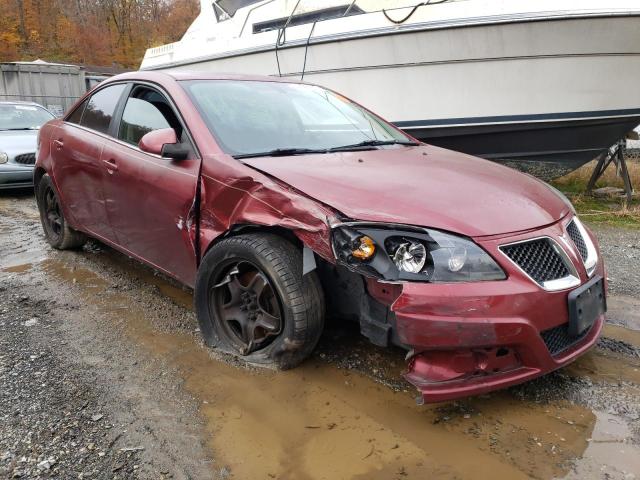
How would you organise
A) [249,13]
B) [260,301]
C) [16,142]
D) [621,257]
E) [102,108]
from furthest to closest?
[249,13]
[16,142]
[621,257]
[102,108]
[260,301]

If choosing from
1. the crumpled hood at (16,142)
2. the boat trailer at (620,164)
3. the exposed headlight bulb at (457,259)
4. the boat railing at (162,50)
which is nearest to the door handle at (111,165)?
the exposed headlight bulb at (457,259)

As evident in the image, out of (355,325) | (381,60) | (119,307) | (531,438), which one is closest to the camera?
(531,438)

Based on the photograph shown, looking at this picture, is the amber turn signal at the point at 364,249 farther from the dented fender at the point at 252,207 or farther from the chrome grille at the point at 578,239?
the chrome grille at the point at 578,239

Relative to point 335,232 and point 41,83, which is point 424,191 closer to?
point 335,232

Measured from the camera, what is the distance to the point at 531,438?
2.20 m

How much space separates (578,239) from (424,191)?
0.82m

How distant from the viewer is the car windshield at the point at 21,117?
28.1 ft

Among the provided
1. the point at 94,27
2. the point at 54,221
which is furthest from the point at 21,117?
the point at 94,27

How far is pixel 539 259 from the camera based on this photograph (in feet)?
7.37

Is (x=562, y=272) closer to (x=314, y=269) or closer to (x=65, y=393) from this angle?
(x=314, y=269)

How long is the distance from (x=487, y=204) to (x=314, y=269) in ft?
2.82

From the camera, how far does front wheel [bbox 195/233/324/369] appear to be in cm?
249

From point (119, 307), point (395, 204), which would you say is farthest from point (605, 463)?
point (119, 307)

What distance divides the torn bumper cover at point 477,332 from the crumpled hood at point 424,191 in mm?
277
